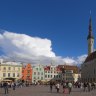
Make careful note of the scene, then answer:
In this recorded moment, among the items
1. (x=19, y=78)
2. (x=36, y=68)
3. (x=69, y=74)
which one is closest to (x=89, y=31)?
(x=69, y=74)

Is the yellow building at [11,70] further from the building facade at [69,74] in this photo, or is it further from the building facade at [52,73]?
the building facade at [69,74]

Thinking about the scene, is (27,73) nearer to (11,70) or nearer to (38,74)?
(38,74)

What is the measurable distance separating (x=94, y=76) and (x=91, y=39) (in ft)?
83.9

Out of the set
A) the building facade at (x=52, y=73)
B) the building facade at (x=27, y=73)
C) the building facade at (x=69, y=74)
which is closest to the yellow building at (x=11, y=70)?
the building facade at (x=27, y=73)

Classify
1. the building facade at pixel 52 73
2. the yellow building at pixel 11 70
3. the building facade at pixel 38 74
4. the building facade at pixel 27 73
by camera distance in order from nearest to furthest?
the yellow building at pixel 11 70
the building facade at pixel 27 73
the building facade at pixel 38 74
the building facade at pixel 52 73

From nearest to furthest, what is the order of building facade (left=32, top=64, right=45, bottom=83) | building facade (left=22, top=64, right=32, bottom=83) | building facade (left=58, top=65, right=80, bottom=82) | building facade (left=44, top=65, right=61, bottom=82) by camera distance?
building facade (left=22, top=64, right=32, bottom=83) → building facade (left=32, top=64, right=45, bottom=83) → building facade (left=44, top=65, right=61, bottom=82) → building facade (left=58, top=65, right=80, bottom=82)

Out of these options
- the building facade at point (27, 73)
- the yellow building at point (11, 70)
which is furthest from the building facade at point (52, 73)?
the yellow building at point (11, 70)

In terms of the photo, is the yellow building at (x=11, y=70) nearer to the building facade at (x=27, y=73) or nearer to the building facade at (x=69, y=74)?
the building facade at (x=27, y=73)

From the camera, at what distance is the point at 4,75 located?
96750 mm

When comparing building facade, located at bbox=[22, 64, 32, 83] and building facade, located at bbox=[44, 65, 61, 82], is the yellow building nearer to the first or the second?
building facade, located at bbox=[22, 64, 32, 83]

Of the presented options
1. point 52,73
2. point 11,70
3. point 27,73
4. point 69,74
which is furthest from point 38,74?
point 69,74

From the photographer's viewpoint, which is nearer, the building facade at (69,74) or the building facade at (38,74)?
the building facade at (38,74)

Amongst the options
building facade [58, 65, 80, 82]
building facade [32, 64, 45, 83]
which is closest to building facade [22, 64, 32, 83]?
building facade [32, 64, 45, 83]

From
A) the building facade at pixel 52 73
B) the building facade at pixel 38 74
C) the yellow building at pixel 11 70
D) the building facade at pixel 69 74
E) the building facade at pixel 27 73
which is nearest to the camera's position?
the yellow building at pixel 11 70
